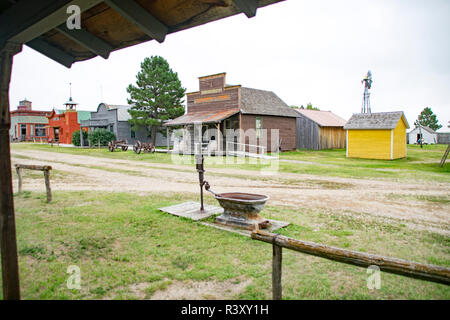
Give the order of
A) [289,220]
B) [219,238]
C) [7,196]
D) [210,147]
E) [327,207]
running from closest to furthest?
[7,196] → [219,238] → [289,220] → [327,207] → [210,147]

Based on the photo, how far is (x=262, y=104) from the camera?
92.5 ft

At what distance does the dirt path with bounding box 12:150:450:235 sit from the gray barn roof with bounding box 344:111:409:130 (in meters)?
12.3

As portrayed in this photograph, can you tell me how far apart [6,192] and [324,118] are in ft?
124

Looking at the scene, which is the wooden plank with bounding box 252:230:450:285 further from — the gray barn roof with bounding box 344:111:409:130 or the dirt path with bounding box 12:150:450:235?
the gray barn roof with bounding box 344:111:409:130

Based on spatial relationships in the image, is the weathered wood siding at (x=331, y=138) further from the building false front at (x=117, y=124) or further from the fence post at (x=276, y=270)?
the fence post at (x=276, y=270)

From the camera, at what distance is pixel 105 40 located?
183 inches

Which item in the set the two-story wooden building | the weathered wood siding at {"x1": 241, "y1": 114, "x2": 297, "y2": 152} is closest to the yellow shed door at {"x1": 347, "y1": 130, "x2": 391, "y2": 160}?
the weathered wood siding at {"x1": 241, "y1": 114, "x2": 297, "y2": 152}

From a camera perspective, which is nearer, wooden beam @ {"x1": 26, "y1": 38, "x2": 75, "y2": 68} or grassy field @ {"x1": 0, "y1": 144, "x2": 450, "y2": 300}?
grassy field @ {"x1": 0, "y1": 144, "x2": 450, "y2": 300}

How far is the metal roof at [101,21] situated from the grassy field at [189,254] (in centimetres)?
301

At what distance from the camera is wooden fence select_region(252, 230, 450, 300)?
92.3 inches

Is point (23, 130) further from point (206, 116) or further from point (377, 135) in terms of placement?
point (377, 135)
